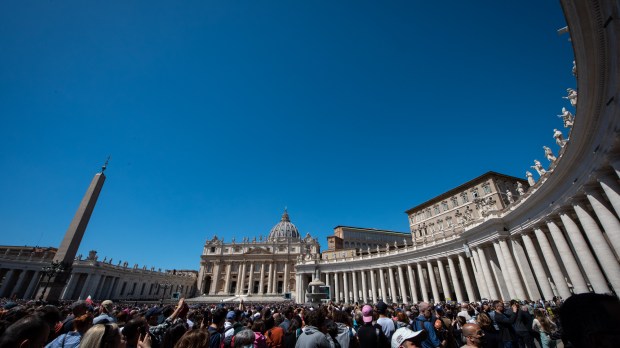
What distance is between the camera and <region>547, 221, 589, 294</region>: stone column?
715 inches

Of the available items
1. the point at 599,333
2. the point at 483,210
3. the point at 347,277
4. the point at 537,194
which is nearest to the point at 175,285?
the point at 347,277

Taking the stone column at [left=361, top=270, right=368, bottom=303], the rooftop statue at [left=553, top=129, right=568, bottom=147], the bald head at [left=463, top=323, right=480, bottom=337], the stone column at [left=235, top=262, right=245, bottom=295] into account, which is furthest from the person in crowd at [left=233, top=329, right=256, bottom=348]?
the stone column at [left=235, top=262, right=245, bottom=295]

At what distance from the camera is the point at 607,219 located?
14.4m

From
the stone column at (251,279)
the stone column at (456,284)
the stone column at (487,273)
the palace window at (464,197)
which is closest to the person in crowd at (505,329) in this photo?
the stone column at (487,273)

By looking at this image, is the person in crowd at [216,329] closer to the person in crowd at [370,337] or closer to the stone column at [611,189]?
the person in crowd at [370,337]

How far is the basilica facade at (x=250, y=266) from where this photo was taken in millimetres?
83062

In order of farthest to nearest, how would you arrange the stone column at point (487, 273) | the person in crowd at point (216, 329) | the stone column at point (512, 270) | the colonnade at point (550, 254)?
the stone column at point (487, 273), the stone column at point (512, 270), the colonnade at point (550, 254), the person in crowd at point (216, 329)

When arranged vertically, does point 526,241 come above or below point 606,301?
above

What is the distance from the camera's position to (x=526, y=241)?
23.9m

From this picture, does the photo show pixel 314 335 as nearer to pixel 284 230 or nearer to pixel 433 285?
pixel 433 285

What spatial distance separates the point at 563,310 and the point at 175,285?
108m

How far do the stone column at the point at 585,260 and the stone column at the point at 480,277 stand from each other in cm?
1244

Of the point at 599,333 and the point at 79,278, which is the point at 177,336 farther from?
the point at 79,278

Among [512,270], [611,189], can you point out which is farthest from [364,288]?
[611,189]
